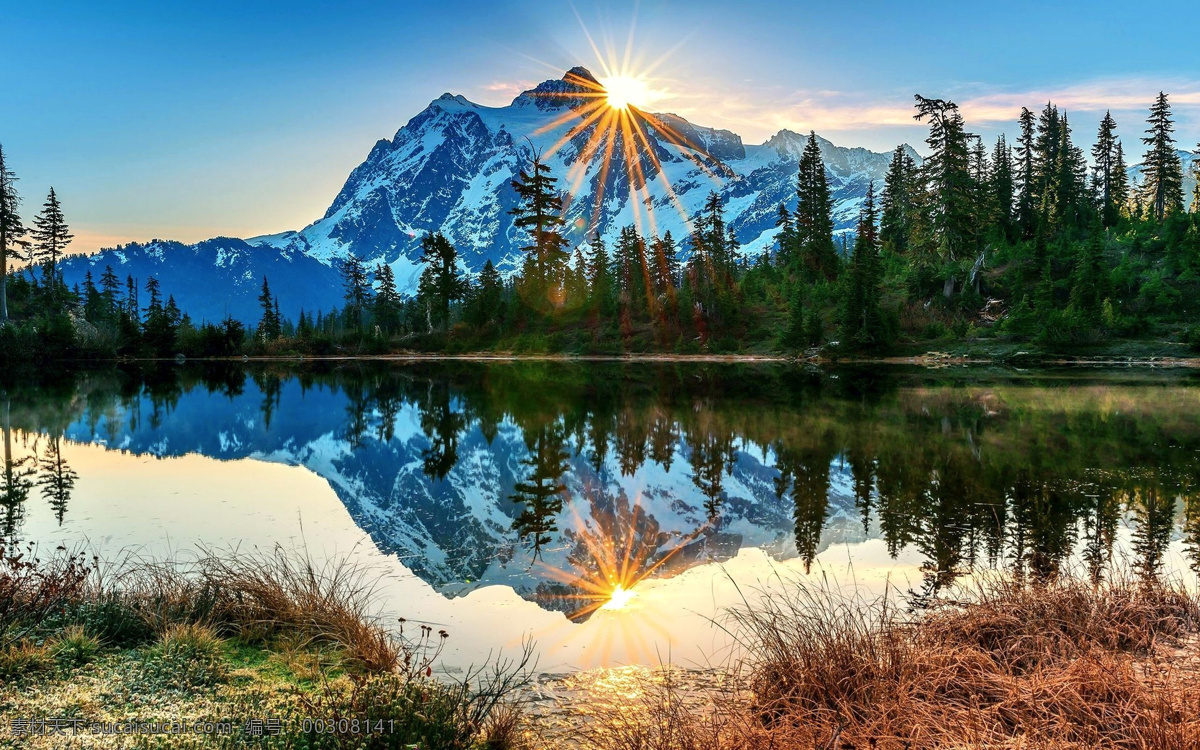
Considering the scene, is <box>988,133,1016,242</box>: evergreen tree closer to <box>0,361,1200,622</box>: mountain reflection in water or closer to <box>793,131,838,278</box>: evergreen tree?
<box>793,131,838,278</box>: evergreen tree

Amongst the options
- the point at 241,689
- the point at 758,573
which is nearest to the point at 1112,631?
the point at 758,573

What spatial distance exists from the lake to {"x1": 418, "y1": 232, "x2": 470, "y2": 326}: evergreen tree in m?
56.9

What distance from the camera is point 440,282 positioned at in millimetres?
86562

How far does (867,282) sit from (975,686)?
187 feet

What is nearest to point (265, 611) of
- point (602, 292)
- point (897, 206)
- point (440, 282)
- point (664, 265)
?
point (602, 292)

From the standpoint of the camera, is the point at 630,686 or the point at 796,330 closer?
the point at 630,686

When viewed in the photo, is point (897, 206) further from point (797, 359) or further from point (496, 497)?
point (496, 497)

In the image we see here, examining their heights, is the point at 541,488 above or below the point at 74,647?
below

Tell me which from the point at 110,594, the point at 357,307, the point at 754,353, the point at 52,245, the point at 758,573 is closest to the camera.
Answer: the point at 110,594

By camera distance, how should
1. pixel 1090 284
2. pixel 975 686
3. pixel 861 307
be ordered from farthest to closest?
pixel 861 307 → pixel 1090 284 → pixel 975 686

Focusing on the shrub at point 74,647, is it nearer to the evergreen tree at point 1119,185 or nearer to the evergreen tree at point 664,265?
the evergreen tree at point 664,265

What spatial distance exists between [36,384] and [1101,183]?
A: 114 meters

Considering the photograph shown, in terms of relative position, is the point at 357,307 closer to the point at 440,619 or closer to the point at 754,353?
the point at 754,353

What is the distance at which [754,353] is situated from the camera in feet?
227
